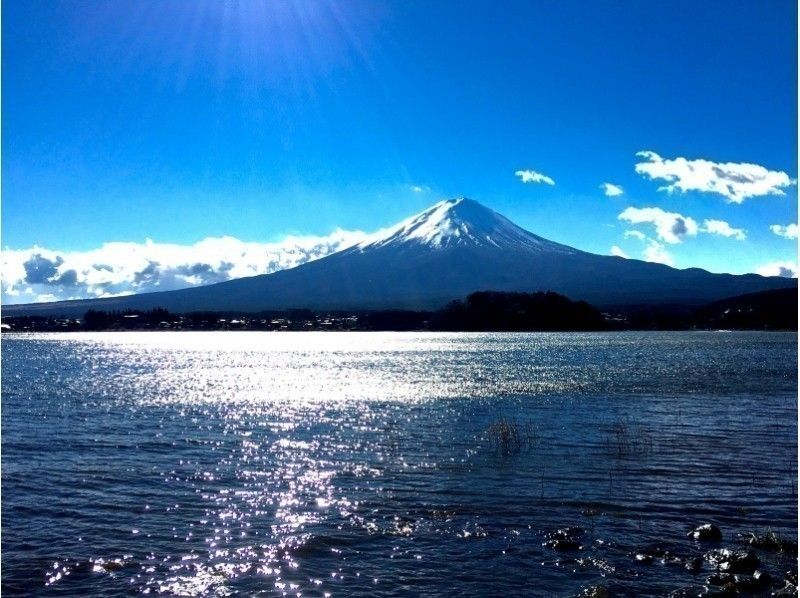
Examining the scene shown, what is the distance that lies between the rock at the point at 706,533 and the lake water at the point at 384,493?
0.21 meters

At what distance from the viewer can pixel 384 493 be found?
17.1 m

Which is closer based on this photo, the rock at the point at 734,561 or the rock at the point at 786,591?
the rock at the point at 786,591

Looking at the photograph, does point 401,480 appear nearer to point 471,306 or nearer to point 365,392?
point 365,392

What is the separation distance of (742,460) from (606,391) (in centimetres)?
2110

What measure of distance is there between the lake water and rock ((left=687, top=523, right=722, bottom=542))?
0.69 feet

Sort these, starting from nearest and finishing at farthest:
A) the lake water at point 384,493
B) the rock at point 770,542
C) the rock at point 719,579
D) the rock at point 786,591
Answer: the rock at point 786,591 < the rock at point 719,579 < the lake water at point 384,493 < the rock at point 770,542

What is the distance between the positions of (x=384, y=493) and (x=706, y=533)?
6960 millimetres

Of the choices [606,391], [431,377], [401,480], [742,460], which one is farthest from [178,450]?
[431,377]

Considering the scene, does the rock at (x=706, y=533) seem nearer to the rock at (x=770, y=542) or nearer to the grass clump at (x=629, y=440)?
the rock at (x=770, y=542)

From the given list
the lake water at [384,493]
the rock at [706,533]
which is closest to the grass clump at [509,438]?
the lake water at [384,493]

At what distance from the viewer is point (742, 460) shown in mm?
20453

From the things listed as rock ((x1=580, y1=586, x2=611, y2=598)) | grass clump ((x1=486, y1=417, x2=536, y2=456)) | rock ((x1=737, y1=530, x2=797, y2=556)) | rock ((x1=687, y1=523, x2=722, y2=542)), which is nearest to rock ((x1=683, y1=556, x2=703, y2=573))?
rock ((x1=687, y1=523, x2=722, y2=542))

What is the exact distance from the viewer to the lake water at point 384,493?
12094 mm

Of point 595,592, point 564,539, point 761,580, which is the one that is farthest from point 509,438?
point 595,592
